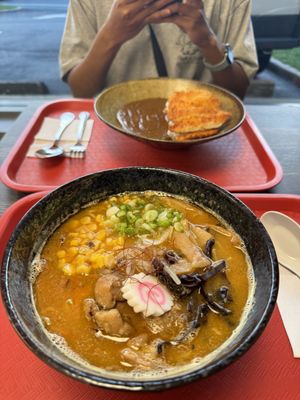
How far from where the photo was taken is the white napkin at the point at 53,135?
2.24m

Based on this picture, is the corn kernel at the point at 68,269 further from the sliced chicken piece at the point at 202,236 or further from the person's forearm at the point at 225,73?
the person's forearm at the point at 225,73

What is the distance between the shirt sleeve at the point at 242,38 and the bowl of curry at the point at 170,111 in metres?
0.88

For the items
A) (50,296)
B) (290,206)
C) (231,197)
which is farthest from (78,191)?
(290,206)

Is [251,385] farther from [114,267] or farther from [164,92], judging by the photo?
[164,92]

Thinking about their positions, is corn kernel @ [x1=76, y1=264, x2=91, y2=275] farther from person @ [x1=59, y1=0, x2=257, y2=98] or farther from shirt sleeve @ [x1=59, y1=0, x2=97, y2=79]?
shirt sleeve @ [x1=59, y1=0, x2=97, y2=79]

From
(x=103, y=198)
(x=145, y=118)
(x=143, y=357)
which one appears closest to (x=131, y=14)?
(x=145, y=118)

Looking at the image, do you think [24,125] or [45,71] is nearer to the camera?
[24,125]

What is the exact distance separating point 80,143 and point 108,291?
4.40 ft

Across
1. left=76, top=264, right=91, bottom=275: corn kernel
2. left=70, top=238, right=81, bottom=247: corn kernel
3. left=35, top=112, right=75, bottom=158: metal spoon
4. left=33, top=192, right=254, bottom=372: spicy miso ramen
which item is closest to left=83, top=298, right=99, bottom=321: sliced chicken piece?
left=33, top=192, right=254, bottom=372: spicy miso ramen

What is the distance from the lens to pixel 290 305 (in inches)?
52.5

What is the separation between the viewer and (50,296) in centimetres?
121

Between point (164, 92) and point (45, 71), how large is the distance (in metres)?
2.80

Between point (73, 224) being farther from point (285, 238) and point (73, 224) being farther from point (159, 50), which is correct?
point (159, 50)

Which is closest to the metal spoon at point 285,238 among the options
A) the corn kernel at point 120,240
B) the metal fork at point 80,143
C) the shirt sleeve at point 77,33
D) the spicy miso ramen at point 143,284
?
the spicy miso ramen at point 143,284
